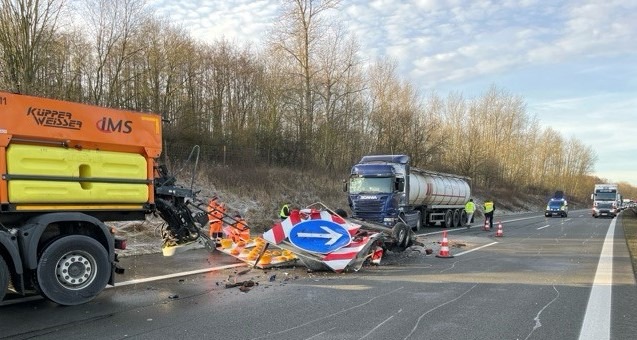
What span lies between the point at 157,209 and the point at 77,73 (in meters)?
20.7

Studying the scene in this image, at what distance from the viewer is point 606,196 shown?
42.8 meters

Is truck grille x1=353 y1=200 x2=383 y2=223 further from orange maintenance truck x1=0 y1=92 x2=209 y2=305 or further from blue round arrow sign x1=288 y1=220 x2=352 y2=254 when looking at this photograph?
orange maintenance truck x1=0 y1=92 x2=209 y2=305

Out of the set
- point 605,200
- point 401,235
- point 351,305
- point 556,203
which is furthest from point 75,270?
point 605,200

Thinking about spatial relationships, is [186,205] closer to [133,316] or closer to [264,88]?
[133,316]

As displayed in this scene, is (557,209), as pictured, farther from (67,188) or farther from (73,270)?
(67,188)

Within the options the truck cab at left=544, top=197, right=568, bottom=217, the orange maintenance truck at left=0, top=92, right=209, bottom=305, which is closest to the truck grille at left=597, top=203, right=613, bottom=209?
the truck cab at left=544, top=197, right=568, bottom=217

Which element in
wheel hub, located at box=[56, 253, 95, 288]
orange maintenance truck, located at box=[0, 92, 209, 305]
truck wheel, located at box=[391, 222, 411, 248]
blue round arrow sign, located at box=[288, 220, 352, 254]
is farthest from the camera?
truck wheel, located at box=[391, 222, 411, 248]

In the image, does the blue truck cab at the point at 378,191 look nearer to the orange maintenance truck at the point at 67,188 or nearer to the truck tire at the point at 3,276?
the orange maintenance truck at the point at 67,188

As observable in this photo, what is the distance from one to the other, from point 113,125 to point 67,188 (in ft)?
3.89

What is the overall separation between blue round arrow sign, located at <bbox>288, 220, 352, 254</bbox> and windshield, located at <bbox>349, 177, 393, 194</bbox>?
33.6ft

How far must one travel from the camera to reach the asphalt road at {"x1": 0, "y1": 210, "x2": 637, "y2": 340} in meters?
5.79

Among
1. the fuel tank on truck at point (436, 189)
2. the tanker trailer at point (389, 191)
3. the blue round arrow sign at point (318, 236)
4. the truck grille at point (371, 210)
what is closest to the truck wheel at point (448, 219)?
the fuel tank on truck at point (436, 189)

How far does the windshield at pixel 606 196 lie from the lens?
4261 cm

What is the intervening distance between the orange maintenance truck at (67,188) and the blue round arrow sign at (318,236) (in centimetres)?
331
